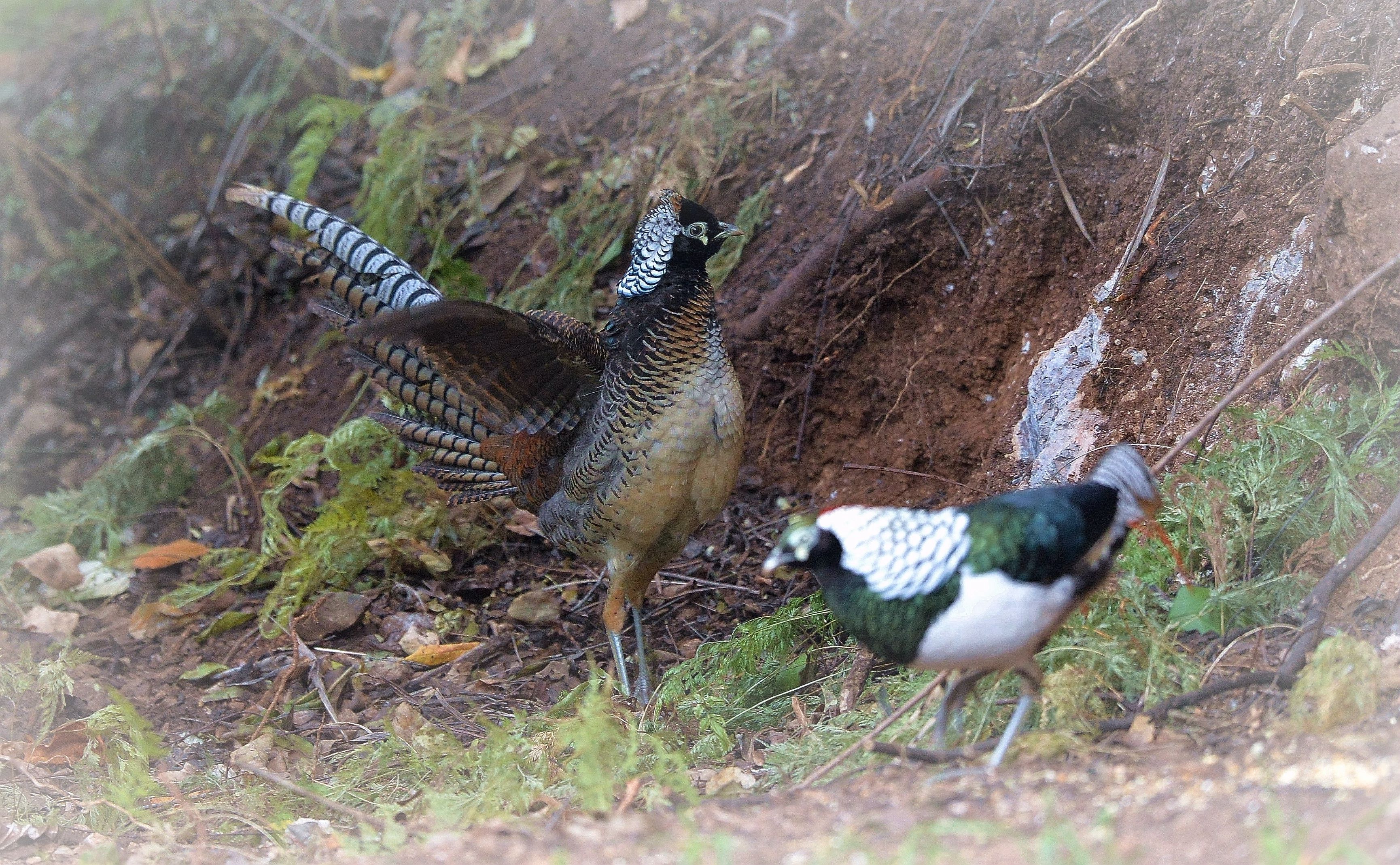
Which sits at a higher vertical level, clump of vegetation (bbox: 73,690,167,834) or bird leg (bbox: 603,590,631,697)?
bird leg (bbox: 603,590,631,697)

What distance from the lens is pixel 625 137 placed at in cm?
650

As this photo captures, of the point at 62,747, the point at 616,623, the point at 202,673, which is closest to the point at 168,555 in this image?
the point at 202,673

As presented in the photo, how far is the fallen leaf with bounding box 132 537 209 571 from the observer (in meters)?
5.68

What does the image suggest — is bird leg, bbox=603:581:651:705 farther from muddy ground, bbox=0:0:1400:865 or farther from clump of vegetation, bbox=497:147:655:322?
clump of vegetation, bbox=497:147:655:322

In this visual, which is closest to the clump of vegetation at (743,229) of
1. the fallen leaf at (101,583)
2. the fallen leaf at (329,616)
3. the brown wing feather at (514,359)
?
the brown wing feather at (514,359)

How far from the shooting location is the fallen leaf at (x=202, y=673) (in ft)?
15.8

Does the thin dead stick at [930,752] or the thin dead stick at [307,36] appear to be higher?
the thin dead stick at [307,36]

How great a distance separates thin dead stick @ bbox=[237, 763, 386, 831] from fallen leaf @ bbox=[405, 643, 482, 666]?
0.85 m

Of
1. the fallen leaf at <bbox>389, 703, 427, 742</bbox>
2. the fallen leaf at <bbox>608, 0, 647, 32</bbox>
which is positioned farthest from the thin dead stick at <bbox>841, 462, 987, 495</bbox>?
the fallen leaf at <bbox>608, 0, 647, 32</bbox>

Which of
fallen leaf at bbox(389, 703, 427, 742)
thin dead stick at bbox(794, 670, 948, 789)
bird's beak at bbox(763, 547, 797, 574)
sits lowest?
fallen leaf at bbox(389, 703, 427, 742)

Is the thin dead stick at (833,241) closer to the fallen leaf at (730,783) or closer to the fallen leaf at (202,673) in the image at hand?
the fallen leaf at (730,783)

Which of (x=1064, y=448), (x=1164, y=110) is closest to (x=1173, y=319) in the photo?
(x=1064, y=448)

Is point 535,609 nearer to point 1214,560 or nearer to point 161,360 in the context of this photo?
point 1214,560

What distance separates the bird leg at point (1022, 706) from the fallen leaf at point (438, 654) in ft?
8.70
